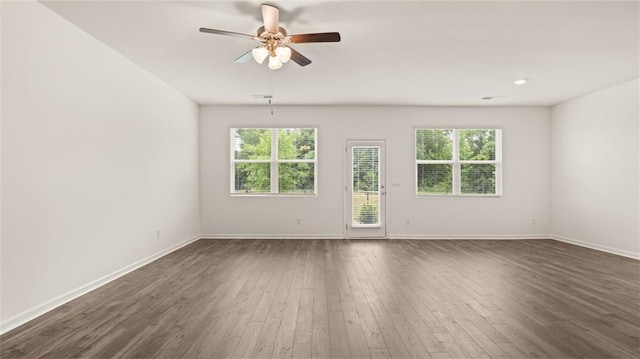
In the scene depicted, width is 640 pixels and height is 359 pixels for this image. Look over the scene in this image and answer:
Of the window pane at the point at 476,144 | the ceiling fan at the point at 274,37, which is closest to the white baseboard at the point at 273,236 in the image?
the window pane at the point at 476,144

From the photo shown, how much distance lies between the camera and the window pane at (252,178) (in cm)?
Answer: 692

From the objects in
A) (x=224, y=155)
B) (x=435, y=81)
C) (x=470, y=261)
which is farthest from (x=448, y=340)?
(x=224, y=155)

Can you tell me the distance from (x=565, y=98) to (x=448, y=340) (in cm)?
590

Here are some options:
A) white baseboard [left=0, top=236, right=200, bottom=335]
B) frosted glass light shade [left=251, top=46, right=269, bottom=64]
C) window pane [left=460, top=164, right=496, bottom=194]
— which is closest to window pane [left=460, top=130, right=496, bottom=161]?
window pane [left=460, top=164, right=496, bottom=194]

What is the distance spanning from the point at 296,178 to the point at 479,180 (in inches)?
149

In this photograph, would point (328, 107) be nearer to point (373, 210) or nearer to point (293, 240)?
point (373, 210)

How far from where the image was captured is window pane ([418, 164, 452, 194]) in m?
6.93

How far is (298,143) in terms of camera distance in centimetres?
694

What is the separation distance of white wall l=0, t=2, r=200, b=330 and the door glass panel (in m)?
3.61

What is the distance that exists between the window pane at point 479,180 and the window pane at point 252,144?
13.3 feet

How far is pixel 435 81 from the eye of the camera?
517 centimetres

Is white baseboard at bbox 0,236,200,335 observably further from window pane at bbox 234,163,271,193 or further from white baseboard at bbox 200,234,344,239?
window pane at bbox 234,163,271,193

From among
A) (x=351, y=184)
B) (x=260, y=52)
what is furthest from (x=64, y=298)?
(x=351, y=184)

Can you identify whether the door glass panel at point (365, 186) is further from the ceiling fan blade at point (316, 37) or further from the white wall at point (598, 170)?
the ceiling fan blade at point (316, 37)
